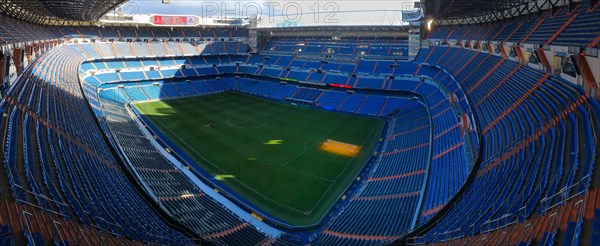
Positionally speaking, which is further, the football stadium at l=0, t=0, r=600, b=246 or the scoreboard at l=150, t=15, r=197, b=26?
the scoreboard at l=150, t=15, r=197, b=26

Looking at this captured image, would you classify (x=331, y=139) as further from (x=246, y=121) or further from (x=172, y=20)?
(x=172, y=20)

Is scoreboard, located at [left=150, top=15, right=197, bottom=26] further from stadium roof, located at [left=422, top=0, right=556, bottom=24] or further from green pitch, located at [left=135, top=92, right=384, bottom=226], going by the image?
stadium roof, located at [left=422, top=0, right=556, bottom=24]

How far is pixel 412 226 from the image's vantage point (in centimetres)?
1534

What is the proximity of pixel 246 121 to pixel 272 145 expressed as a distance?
8.85m

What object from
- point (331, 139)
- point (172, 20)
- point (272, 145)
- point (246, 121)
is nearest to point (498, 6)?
point (331, 139)

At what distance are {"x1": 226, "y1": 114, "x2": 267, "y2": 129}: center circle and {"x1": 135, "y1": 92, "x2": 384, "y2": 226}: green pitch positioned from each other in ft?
0.34

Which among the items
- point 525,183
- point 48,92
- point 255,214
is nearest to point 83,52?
point 48,92

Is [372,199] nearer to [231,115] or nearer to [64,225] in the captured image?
[64,225]

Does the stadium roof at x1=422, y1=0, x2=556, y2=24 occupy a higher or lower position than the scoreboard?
lower

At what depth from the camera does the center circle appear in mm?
36562

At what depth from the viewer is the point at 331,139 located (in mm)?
32594

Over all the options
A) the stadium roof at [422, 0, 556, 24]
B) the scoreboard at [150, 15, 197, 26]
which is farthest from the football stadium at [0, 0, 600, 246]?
the scoreboard at [150, 15, 197, 26]

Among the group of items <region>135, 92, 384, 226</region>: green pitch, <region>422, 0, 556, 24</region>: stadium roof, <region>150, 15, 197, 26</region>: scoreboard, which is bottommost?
<region>135, 92, 384, 226</region>: green pitch

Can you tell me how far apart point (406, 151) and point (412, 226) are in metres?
11.4
